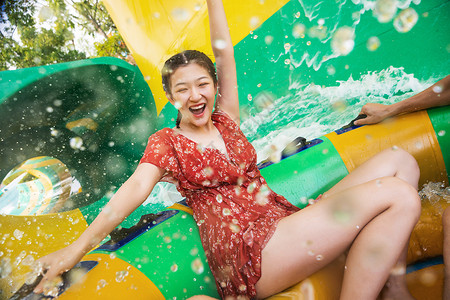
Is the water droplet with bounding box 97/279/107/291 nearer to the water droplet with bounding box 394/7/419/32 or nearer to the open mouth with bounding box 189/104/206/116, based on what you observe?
the open mouth with bounding box 189/104/206/116

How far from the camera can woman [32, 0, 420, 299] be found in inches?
33.0

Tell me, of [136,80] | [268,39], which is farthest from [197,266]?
[268,39]

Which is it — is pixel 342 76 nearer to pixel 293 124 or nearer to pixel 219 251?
pixel 293 124

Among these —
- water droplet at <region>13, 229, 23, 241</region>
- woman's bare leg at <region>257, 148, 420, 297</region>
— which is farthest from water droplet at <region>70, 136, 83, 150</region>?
woman's bare leg at <region>257, 148, 420, 297</region>

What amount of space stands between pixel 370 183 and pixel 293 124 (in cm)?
173

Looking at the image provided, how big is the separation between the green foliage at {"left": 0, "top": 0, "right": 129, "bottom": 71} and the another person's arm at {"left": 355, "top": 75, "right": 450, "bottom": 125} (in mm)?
4222

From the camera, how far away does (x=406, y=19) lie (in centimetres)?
202

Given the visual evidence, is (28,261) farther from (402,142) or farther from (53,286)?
(402,142)

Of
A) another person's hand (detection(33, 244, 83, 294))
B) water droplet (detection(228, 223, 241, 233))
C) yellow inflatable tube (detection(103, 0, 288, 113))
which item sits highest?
yellow inflatable tube (detection(103, 0, 288, 113))

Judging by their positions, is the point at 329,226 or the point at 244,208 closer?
the point at 329,226

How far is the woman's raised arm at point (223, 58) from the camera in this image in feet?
3.91

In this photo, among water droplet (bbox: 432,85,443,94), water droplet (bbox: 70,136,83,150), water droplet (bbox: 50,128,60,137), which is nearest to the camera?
water droplet (bbox: 432,85,443,94)

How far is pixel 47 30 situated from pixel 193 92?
5.14m

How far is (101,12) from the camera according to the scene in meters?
5.31
